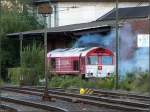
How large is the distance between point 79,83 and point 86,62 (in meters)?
4.91

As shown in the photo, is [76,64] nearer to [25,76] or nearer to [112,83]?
[25,76]

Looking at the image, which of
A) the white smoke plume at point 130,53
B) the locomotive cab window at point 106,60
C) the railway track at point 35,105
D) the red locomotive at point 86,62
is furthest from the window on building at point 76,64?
the railway track at point 35,105

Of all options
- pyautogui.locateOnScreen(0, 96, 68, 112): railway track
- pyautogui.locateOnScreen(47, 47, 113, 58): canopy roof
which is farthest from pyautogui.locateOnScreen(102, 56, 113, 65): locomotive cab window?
pyautogui.locateOnScreen(0, 96, 68, 112): railway track

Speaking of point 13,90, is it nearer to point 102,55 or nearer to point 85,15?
point 102,55

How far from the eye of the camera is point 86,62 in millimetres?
36031

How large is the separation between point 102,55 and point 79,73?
1.88 metres

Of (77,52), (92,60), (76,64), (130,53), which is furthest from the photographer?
(77,52)

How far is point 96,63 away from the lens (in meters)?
36.2

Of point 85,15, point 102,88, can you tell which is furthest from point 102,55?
point 85,15

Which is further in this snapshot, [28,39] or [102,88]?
[28,39]

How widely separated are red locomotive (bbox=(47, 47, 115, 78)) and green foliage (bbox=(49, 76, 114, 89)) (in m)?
2.55

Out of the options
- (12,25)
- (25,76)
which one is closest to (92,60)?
(25,76)

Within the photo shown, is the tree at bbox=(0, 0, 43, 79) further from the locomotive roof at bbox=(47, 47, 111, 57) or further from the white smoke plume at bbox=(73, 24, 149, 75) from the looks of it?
the white smoke plume at bbox=(73, 24, 149, 75)

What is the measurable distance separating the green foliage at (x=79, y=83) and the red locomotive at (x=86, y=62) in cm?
255
